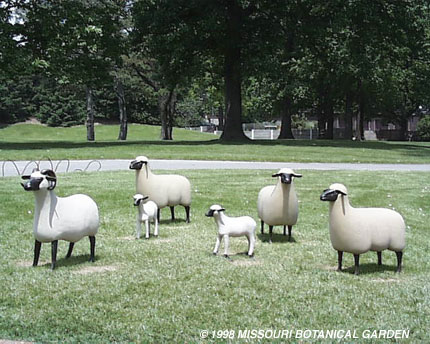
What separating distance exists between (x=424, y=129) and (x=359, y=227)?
217ft

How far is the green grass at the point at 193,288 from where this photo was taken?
17.4 ft

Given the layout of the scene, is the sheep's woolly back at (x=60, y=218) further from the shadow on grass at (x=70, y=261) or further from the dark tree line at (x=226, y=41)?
the dark tree line at (x=226, y=41)

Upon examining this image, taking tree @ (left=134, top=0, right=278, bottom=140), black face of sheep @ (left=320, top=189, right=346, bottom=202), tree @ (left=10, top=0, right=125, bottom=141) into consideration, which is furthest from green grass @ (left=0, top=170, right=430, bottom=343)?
tree @ (left=134, top=0, right=278, bottom=140)

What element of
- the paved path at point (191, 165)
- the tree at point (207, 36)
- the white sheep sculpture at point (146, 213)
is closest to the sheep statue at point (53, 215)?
the white sheep sculpture at point (146, 213)

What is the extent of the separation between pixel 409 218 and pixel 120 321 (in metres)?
7.97

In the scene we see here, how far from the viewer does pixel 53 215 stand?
7.22 m

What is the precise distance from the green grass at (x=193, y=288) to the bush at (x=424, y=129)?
6080 centimetres

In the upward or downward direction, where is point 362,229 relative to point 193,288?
upward

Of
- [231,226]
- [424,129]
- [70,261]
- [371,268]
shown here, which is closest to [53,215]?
[70,261]

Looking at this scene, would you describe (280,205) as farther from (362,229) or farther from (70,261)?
(70,261)

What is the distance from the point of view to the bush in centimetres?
6775

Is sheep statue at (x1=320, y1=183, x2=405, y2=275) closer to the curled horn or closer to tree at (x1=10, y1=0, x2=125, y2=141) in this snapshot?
the curled horn

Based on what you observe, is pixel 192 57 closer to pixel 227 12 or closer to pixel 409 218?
pixel 227 12

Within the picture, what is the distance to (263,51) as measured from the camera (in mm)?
35125
